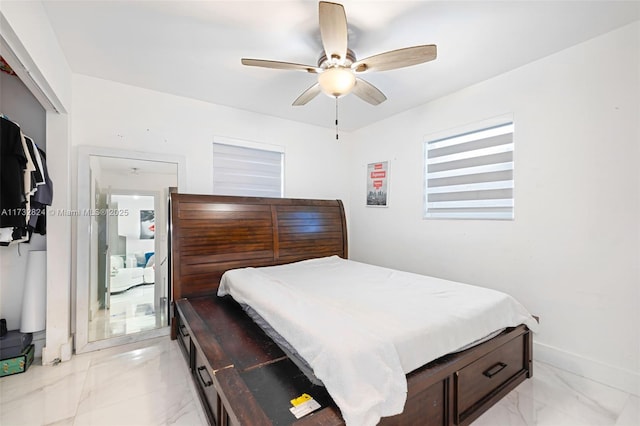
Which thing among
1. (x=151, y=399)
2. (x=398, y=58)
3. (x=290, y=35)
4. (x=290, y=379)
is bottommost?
(x=151, y=399)

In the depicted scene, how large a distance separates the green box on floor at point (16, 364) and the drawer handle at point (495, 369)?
128 inches

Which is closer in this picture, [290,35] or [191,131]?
[290,35]

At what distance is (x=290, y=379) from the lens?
4.26 ft

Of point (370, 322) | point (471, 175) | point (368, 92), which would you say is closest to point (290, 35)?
point (368, 92)

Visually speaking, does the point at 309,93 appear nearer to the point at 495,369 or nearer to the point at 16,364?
the point at 495,369

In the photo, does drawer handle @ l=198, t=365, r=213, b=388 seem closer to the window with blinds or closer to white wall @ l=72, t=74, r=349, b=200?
white wall @ l=72, t=74, r=349, b=200

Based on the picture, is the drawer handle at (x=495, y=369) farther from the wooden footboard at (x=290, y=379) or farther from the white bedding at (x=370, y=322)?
the white bedding at (x=370, y=322)

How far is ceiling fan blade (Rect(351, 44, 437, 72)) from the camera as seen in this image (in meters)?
1.69

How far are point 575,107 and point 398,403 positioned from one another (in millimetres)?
2542

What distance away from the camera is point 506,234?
253 cm

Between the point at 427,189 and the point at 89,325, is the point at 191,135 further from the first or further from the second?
the point at 427,189

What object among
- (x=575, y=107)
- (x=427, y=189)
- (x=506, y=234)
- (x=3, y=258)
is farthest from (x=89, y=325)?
(x=575, y=107)

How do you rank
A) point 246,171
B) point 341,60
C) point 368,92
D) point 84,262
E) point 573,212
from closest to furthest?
1. point 341,60
2. point 573,212
3. point 368,92
4. point 84,262
5. point 246,171

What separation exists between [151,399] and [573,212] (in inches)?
131
